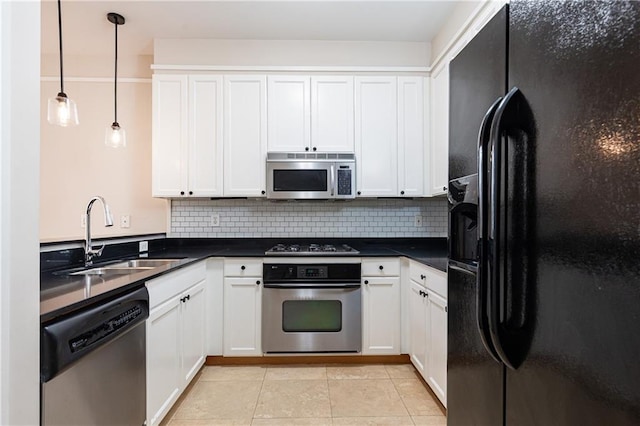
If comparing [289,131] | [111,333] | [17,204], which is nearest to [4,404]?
[17,204]

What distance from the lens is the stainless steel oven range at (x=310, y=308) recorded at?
2492mm

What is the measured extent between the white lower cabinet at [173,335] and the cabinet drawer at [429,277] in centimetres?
157

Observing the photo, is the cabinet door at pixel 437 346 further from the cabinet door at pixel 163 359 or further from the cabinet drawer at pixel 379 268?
the cabinet door at pixel 163 359

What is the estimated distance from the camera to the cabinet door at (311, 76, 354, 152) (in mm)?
2809

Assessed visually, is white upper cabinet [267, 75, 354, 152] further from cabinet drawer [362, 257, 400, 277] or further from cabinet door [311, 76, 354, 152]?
cabinet drawer [362, 257, 400, 277]

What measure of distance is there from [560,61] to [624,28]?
5.2 inches

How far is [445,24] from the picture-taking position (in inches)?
102

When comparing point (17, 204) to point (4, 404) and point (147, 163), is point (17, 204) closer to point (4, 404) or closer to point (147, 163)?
point (4, 404)

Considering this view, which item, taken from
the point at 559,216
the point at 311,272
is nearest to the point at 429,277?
the point at 311,272

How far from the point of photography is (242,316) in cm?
253

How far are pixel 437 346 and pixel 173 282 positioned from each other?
1.63 metres

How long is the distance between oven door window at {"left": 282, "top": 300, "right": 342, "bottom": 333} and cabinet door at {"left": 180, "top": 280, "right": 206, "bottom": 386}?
612 mm

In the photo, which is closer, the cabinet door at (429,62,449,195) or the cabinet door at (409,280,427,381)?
the cabinet door at (409,280,427,381)

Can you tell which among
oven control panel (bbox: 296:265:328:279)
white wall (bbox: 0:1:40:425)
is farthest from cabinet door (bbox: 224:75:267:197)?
white wall (bbox: 0:1:40:425)
